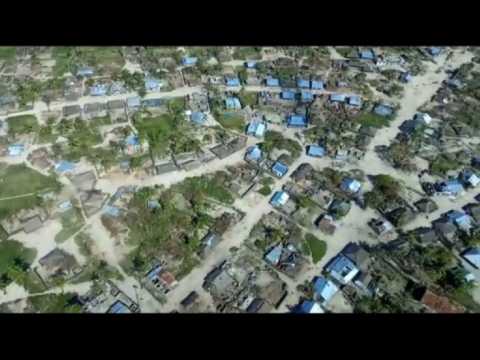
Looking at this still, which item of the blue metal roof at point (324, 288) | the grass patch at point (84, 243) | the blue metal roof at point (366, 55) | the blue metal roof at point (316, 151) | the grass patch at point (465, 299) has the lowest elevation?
the grass patch at point (465, 299)

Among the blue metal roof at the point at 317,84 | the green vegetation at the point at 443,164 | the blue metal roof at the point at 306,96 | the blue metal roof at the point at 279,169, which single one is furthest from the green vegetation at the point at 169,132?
the green vegetation at the point at 443,164

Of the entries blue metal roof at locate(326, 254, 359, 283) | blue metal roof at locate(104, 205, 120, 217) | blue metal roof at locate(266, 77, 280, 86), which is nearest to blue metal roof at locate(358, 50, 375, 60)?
blue metal roof at locate(266, 77, 280, 86)

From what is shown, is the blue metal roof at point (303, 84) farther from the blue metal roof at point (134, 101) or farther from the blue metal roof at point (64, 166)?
the blue metal roof at point (64, 166)

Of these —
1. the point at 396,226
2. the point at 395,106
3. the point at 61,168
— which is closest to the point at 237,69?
the point at 395,106

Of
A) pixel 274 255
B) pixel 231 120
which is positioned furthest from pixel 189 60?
pixel 274 255

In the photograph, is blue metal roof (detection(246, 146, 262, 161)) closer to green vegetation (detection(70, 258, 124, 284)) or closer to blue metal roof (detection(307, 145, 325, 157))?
blue metal roof (detection(307, 145, 325, 157))
